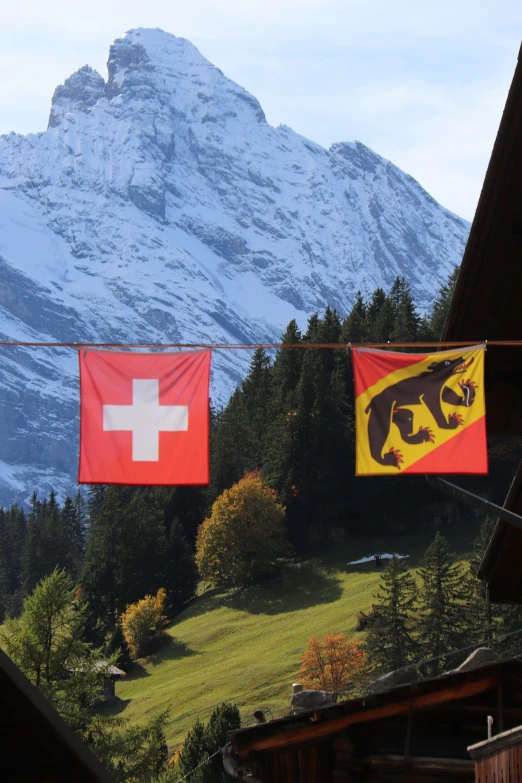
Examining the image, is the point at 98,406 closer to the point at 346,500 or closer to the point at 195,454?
the point at 195,454

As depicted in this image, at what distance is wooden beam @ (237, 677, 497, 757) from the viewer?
39.8 ft

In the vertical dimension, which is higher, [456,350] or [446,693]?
[456,350]

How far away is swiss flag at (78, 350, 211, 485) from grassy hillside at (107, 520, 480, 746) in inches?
1334

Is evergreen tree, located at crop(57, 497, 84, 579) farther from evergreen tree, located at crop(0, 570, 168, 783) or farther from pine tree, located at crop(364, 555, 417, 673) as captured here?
evergreen tree, located at crop(0, 570, 168, 783)

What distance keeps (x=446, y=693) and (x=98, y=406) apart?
17.1ft

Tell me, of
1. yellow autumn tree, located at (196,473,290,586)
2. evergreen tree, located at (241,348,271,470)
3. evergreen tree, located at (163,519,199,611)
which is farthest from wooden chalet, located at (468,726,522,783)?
evergreen tree, located at (241,348,271,470)

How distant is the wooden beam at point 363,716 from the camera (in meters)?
12.1

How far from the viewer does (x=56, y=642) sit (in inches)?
1137

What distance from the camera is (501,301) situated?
1096 centimetres

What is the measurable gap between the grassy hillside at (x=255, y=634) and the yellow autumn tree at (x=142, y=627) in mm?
1408

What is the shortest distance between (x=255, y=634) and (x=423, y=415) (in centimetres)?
5152

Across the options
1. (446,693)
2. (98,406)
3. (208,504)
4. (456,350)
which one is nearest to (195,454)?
(98,406)

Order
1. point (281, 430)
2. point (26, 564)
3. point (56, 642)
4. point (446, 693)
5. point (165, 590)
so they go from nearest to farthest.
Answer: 1. point (446, 693)
2. point (56, 642)
3. point (165, 590)
4. point (281, 430)
5. point (26, 564)

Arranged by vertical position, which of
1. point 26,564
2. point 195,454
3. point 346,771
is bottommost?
point 26,564
